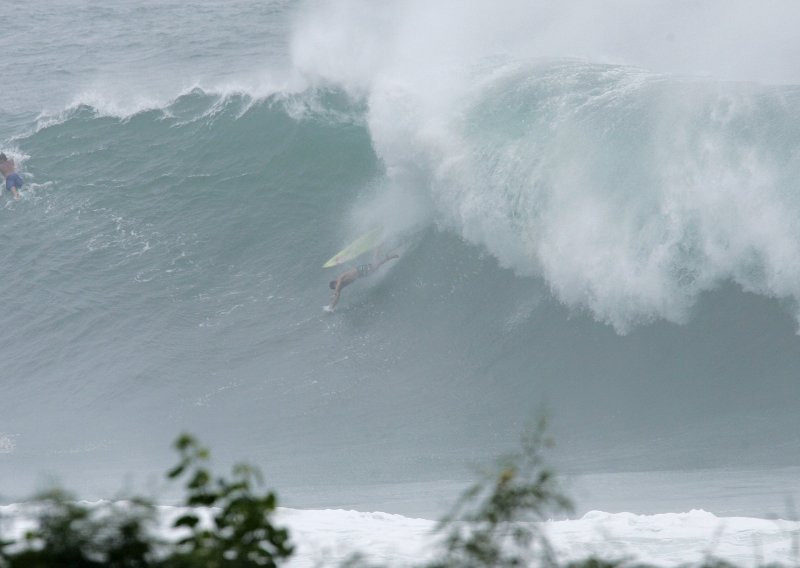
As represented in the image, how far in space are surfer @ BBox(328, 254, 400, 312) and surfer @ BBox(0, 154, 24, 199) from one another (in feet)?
26.9

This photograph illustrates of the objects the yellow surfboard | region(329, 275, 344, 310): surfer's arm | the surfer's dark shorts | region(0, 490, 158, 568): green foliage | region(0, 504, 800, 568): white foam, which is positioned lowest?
region(0, 490, 158, 568): green foliage

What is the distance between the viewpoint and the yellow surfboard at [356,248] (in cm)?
1748

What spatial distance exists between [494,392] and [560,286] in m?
2.18

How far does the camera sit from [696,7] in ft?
84.6

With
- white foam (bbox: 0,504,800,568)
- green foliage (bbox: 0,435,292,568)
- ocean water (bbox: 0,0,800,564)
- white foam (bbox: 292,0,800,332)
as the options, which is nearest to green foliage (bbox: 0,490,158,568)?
green foliage (bbox: 0,435,292,568)

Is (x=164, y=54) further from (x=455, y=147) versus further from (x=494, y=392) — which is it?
(x=494, y=392)

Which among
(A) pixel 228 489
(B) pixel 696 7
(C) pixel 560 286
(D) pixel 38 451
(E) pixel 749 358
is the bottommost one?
(A) pixel 228 489

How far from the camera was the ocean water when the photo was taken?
12.4m

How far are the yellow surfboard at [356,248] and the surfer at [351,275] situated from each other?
698 millimetres

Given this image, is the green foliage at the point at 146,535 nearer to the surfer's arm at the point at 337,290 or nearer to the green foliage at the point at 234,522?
the green foliage at the point at 234,522

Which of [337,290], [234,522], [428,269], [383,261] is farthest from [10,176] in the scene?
[234,522]

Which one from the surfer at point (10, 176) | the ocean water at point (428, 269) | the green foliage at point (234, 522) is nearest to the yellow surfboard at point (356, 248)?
the ocean water at point (428, 269)

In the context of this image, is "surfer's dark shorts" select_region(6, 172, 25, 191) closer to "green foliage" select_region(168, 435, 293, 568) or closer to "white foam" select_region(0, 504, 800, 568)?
"white foam" select_region(0, 504, 800, 568)

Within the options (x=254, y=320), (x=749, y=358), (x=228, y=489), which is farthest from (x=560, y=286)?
(x=228, y=489)
